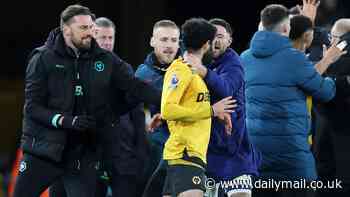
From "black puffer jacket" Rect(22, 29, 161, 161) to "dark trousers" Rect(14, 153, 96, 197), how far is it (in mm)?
97

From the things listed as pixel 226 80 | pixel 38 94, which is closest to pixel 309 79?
pixel 226 80

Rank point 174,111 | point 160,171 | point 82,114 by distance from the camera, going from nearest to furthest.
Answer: point 174,111, point 82,114, point 160,171

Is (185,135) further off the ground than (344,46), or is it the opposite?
(344,46)

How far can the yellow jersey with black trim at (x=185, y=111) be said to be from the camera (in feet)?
26.1

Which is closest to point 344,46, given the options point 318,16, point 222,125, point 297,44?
point 297,44

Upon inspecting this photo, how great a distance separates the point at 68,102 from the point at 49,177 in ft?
1.90

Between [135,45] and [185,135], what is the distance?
6.96 m

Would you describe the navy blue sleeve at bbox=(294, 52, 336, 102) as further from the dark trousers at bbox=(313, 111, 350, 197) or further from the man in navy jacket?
the dark trousers at bbox=(313, 111, 350, 197)

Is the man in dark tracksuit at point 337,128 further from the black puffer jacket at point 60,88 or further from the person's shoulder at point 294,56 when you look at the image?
the black puffer jacket at point 60,88

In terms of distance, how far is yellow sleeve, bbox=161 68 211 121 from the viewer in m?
7.91

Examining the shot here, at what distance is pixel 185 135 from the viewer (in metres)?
7.99

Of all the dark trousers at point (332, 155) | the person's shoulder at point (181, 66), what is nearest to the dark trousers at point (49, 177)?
the person's shoulder at point (181, 66)

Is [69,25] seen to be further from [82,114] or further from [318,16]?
[318,16]

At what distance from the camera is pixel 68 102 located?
8523mm
